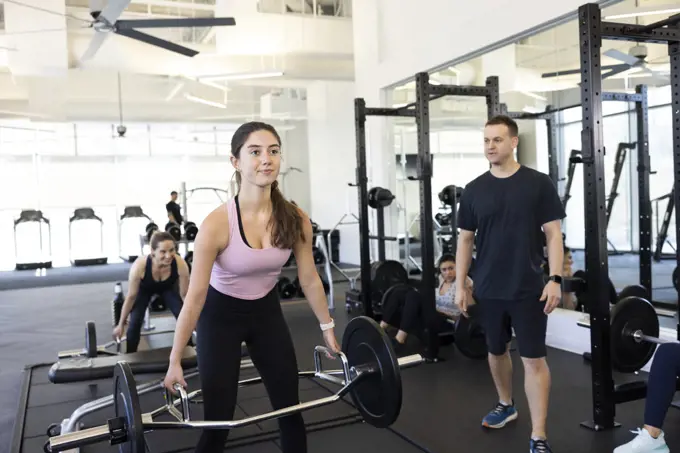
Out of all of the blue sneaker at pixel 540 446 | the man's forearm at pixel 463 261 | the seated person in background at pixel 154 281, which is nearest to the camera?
the blue sneaker at pixel 540 446

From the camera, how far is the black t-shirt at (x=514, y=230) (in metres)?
2.12

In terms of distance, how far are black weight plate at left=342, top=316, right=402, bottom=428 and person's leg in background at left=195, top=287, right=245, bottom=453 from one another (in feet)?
1.04

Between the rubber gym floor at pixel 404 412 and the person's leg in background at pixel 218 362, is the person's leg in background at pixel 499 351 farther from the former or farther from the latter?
the person's leg in background at pixel 218 362

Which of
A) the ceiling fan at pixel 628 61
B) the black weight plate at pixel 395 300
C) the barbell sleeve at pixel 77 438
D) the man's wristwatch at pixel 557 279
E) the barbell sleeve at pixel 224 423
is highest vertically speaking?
the ceiling fan at pixel 628 61

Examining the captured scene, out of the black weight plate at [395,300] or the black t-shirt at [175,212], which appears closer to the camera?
the black weight plate at [395,300]

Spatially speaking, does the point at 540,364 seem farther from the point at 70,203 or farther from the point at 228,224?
the point at 70,203

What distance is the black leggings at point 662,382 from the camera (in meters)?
1.95

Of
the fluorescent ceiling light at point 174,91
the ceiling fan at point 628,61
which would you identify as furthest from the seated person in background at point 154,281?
the fluorescent ceiling light at point 174,91

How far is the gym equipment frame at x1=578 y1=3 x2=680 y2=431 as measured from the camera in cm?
237

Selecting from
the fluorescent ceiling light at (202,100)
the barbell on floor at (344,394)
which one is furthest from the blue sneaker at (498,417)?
the fluorescent ceiling light at (202,100)

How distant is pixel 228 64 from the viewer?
762 centimetres

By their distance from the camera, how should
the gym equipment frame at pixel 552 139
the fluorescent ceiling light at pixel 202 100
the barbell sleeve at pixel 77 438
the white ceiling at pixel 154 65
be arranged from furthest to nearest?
the fluorescent ceiling light at pixel 202 100, the white ceiling at pixel 154 65, the gym equipment frame at pixel 552 139, the barbell sleeve at pixel 77 438

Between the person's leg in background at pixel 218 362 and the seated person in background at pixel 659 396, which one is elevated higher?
the person's leg in background at pixel 218 362

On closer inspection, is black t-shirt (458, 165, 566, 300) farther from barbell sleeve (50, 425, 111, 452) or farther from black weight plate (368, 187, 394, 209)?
black weight plate (368, 187, 394, 209)
